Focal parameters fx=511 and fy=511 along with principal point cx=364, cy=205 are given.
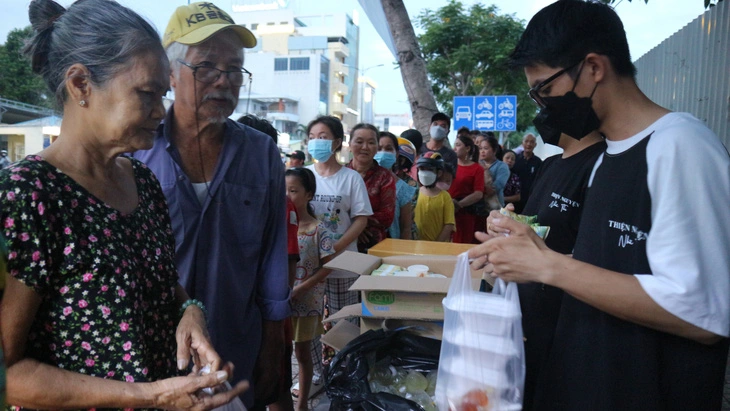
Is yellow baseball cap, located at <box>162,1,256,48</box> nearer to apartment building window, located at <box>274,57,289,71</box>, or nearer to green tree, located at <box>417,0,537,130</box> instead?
green tree, located at <box>417,0,537,130</box>

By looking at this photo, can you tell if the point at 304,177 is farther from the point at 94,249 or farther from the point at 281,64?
the point at 281,64

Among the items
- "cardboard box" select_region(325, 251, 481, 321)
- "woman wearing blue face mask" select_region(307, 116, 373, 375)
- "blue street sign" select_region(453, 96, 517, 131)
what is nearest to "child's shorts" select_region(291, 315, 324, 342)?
"woman wearing blue face mask" select_region(307, 116, 373, 375)

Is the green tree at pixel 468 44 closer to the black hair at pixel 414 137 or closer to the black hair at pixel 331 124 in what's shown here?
the black hair at pixel 414 137

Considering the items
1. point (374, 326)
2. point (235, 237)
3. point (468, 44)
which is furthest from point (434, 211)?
point (468, 44)

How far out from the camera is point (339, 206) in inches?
147

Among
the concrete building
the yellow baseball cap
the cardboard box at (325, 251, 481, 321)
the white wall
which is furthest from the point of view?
the white wall

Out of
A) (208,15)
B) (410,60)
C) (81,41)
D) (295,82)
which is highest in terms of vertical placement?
(295,82)

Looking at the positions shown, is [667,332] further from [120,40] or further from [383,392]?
[120,40]

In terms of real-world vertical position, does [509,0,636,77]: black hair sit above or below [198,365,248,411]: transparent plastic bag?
above

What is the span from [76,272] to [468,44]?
60.8 feet

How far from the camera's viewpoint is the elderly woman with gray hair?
43.3 inches

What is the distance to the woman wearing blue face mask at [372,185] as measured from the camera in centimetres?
407

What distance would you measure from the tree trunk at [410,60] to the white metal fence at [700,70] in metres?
2.76

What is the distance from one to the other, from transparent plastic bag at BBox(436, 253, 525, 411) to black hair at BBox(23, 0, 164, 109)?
3.72 feet
